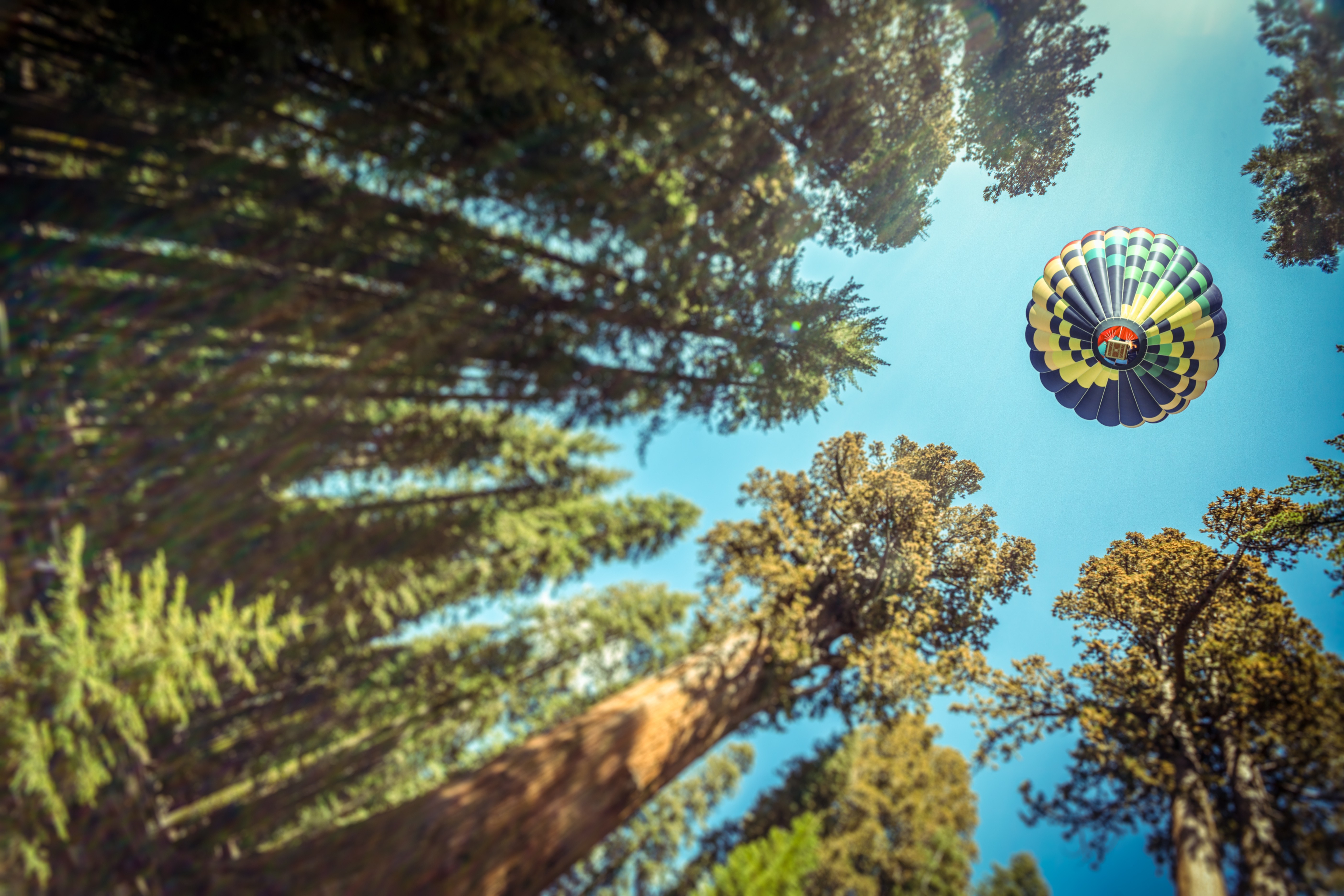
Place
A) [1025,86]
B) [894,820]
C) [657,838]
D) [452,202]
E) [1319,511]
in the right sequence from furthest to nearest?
1. [657,838]
2. [894,820]
3. [1319,511]
4. [1025,86]
5. [452,202]

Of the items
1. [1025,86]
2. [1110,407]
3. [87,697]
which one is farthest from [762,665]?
[87,697]

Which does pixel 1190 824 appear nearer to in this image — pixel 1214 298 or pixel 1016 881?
pixel 1016 881

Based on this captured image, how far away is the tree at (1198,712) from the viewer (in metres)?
2.47

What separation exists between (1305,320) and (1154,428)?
4.61 feet

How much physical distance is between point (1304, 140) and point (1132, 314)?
1.47 meters

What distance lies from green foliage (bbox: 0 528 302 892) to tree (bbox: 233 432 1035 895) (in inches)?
110

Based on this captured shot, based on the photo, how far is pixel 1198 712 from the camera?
299 cm

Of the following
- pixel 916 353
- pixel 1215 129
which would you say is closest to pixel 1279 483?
pixel 1215 129

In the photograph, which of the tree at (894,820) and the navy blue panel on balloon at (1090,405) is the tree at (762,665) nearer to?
the tree at (894,820)

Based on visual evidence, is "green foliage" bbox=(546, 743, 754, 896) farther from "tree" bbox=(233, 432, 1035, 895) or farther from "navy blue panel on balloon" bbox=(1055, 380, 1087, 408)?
"navy blue panel on balloon" bbox=(1055, 380, 1087, 408)

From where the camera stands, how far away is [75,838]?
3.61m

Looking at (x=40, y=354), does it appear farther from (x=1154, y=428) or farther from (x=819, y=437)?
(x=1154, y=428)

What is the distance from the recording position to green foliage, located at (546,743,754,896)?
8820 mm

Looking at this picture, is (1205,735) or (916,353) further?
(916,353)
